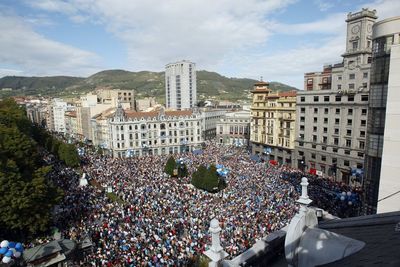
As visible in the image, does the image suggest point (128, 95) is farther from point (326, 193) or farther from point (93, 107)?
point (326, 193)

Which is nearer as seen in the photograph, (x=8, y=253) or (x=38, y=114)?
(x=8, y=253)

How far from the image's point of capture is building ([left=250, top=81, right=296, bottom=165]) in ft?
190

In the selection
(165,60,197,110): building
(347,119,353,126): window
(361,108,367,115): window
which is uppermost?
(165,60,197,110): building

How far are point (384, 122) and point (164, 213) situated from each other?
67.9 feet

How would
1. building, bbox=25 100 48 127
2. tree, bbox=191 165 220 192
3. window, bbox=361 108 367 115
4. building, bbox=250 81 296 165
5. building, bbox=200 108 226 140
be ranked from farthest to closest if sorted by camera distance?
building, bbox=25 100 48 127 → building, bbox=200 108 226 140 → building, bbox=250 81 296 165 → window, bbox=361 108 367 115 → tree, bbox=191 165 220 192

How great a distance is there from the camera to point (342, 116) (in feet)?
156

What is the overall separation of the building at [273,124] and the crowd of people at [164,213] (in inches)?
590

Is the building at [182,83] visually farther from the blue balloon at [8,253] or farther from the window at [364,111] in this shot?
the blue balloon at [8,253]

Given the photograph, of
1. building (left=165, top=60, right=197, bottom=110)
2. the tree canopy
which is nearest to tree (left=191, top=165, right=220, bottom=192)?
the tree canopy

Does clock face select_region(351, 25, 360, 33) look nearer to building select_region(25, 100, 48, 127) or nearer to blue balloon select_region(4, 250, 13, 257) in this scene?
blue balloon select_region(4, 250, 13, 257)

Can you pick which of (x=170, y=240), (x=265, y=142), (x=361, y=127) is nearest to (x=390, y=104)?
(x=170, y=240)

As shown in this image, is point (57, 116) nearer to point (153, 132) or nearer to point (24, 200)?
point (153, 132)

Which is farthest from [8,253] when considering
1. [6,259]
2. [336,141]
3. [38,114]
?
[38,114]

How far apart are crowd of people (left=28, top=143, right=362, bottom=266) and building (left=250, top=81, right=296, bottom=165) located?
15.0m
